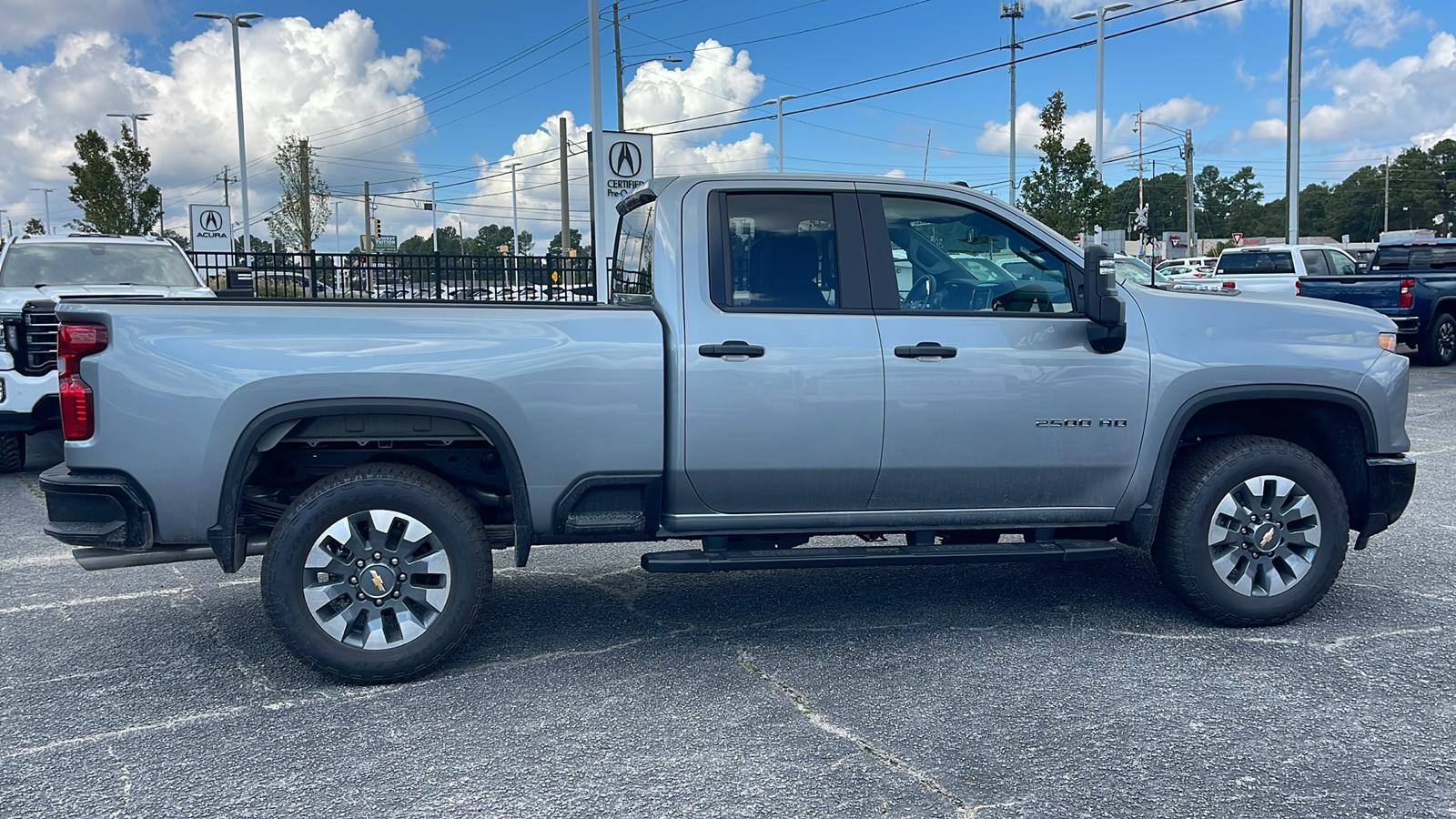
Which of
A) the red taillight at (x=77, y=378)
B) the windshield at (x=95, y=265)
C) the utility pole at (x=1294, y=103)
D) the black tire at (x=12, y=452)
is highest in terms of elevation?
the utility pole at (x=1294, y=103)

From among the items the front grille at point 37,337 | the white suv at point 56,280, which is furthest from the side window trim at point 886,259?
the white suv at point 56,280

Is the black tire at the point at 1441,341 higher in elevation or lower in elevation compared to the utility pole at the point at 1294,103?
lower

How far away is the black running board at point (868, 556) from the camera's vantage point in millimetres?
4449

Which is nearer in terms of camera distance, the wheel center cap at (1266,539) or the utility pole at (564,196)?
the wheel center cap at (1266,539)

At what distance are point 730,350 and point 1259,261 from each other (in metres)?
18.5

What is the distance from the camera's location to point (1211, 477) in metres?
4.73

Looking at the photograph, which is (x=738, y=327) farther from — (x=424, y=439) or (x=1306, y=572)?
(x=1306, y=572)

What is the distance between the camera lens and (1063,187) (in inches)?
1393

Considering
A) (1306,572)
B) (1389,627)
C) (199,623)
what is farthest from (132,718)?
(1389,627)

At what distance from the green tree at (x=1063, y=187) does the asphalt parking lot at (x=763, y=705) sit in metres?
30.2

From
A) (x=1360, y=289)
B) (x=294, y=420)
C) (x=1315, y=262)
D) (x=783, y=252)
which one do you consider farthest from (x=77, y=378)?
(x=1315, y=262)

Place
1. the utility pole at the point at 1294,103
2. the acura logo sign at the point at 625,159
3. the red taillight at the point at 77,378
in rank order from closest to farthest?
1. the red taillight at the point at 77,378
2. the acura logo sign at the point at 625,159
3. the utility pole at the point at 1294,103

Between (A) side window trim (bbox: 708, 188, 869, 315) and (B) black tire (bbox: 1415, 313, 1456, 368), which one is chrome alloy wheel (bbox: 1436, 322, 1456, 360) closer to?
(B) black tire (bbox: 1415, 313, 1456, 368)

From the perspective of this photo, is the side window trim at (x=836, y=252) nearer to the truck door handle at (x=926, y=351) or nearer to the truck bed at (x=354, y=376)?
the truck door handle at (x=926, y=351)
